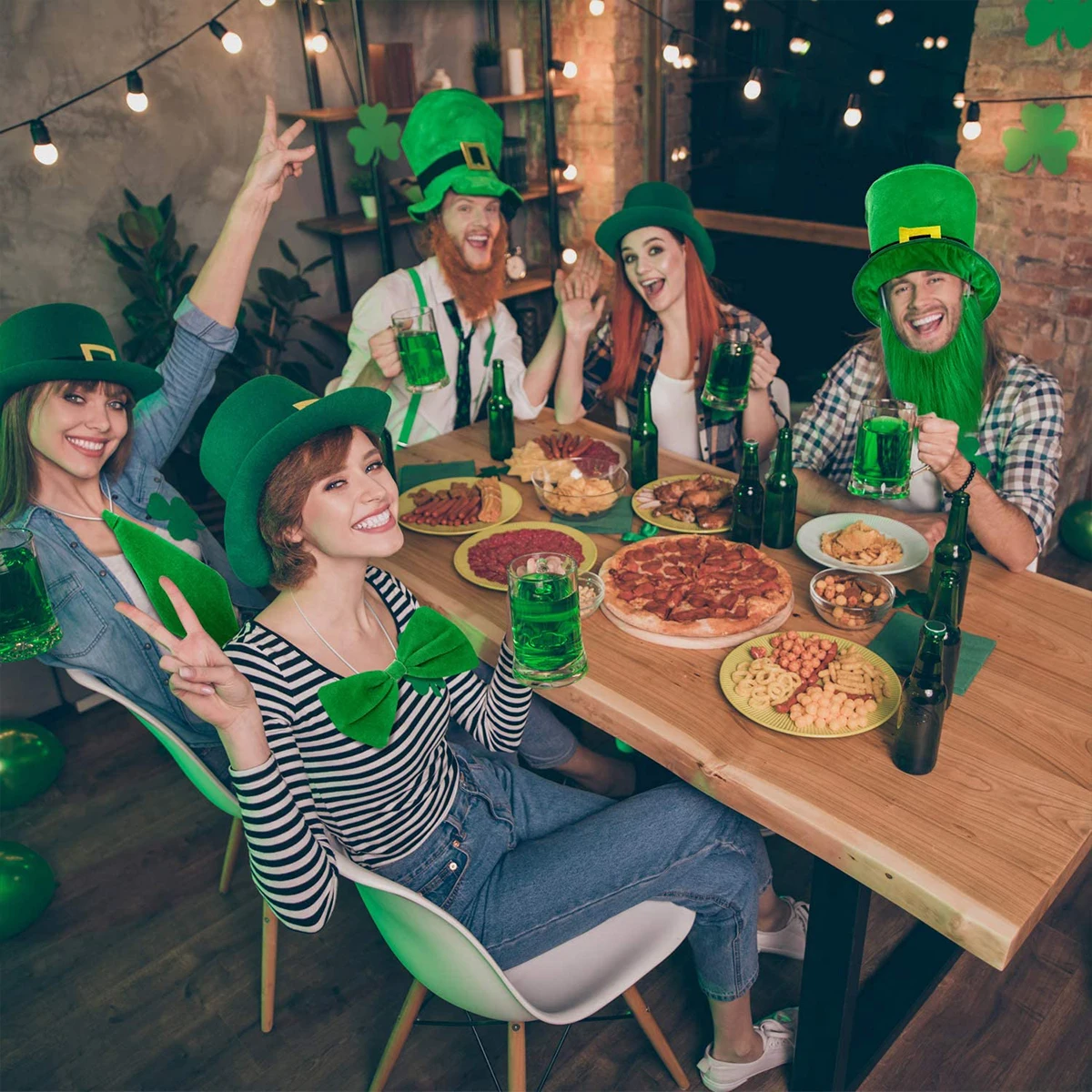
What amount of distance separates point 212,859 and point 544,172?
3.83 m

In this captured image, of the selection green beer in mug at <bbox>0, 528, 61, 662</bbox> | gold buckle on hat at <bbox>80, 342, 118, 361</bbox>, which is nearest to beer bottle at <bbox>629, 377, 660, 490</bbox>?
gold buckle on hat at <bbox>80, 342, 118, 361</bbox>

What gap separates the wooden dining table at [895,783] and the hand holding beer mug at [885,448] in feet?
0.69

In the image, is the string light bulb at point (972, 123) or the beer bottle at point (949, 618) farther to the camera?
the string light bulb at point (972, 123)

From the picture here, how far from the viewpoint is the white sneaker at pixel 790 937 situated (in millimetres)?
2070

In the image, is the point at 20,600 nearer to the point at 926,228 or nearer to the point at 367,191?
the point at 926,228

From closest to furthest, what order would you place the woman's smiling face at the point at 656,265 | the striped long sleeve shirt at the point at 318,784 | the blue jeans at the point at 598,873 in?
the striped long sleeve shirt at the point at 318,784, the blue jeans at the point at 598,873, the woman's smiling face at the point at 656,265

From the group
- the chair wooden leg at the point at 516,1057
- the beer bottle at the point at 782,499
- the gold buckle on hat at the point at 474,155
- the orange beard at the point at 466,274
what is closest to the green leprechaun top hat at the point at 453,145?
the gold buckle on hat at the point at 474,155

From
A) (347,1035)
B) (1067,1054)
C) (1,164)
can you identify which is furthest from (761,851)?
(1,164)

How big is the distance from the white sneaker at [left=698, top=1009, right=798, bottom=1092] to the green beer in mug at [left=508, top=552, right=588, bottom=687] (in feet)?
2.72

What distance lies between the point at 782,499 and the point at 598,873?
886mm

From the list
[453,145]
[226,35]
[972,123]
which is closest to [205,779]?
[453,145]

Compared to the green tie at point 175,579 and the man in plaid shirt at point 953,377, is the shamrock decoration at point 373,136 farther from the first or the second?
the green tie at point 175,579

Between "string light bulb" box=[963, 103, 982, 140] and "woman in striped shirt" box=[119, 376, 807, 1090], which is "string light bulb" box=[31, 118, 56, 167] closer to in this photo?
"woman in striped shirt" box=[119, 376, 807, 1090]

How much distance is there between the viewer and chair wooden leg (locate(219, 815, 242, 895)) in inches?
93.0
